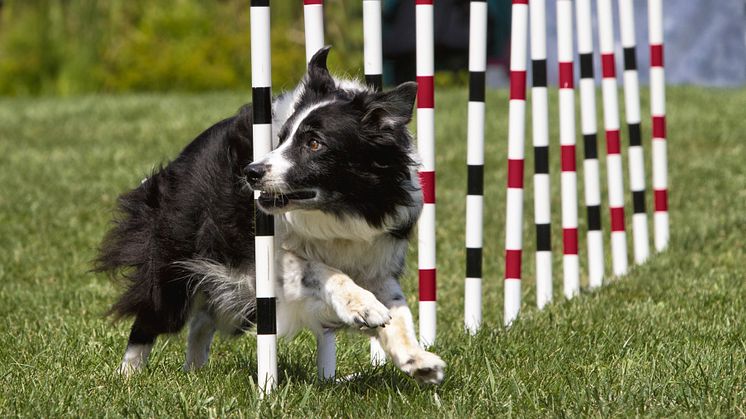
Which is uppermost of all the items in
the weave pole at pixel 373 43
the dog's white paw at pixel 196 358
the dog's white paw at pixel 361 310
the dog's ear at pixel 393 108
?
the weave pole at pixel 373 43

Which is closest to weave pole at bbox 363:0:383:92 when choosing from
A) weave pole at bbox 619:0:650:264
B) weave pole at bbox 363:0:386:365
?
weave pole at bbox 363:0:386:365

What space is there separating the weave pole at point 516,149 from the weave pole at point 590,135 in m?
0.85

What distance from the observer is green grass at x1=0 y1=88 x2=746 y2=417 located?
12.5ft

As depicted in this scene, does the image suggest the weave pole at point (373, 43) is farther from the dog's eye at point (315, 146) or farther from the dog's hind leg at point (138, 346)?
the dog's hind leg at point (138, 346)

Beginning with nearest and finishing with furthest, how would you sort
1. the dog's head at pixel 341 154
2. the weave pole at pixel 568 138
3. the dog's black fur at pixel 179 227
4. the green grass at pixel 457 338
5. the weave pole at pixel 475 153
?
the green grass at pixel 457 338 → the dog's head at pixel 341 154 → the dog's black fur at pixel 179 227 → the weave pole at pixel 475 153 → the weave pole at pixel 568 138

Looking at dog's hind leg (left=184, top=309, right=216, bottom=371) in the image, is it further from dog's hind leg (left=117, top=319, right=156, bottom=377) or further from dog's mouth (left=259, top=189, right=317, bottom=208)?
dog's mouth (left=259, top=189, right=317, bottom=208)

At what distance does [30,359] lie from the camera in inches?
185

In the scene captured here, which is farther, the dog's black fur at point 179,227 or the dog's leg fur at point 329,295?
the dog's black fur at point 179,227

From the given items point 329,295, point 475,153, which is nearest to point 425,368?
point 329,295

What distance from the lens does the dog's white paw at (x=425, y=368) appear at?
3805 millimetres

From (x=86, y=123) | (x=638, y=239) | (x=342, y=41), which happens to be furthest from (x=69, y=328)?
(x=342, y=41)

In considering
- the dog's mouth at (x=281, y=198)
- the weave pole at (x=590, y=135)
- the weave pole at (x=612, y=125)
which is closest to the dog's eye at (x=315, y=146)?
the dog's mouth at (x=281, y=198)

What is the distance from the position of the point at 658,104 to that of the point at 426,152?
270 cm

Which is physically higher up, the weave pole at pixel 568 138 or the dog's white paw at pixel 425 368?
the weave pole at pixel 568 138
